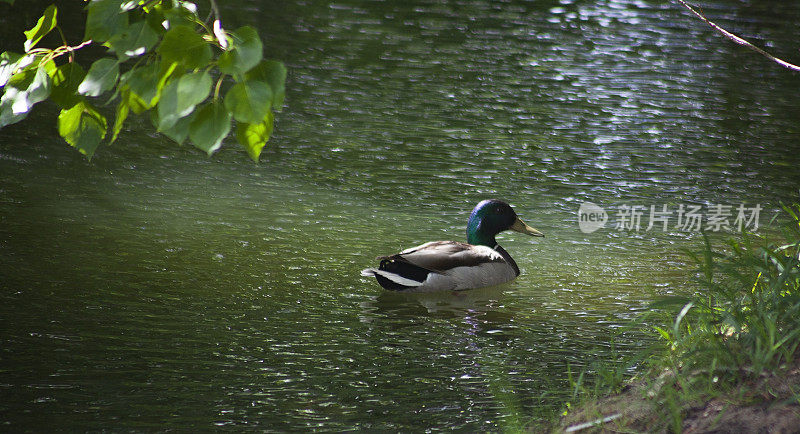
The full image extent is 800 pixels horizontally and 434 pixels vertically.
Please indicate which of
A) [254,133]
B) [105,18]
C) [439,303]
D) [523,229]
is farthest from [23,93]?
[523,229]

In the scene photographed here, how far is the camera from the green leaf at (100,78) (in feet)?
10.0

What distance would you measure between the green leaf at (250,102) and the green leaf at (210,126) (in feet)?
0.14

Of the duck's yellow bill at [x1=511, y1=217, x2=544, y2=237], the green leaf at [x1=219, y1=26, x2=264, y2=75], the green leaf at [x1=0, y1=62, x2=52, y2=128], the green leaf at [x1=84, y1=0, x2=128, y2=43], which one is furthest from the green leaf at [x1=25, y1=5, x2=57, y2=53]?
the duck's yellow bill at [x1=511, y1=217, x2=544, y2=237]

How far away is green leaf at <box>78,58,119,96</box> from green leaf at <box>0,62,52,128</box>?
176 millimetres

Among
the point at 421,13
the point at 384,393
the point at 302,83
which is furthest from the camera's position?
the point at 421,13

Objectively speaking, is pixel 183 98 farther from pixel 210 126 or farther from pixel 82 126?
pixel 82 126

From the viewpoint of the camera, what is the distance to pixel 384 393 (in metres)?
6.04

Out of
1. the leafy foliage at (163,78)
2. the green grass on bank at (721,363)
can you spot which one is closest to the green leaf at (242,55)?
the leafy foliage at (163,78)

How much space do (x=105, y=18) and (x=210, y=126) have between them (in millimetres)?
523

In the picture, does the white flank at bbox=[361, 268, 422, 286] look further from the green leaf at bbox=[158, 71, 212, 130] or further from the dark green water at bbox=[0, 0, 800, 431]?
the green leaf at bbox=[158, 71, 212, 130]

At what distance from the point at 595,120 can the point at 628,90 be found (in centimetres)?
177

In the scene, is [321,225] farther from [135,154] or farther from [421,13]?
[421,13]

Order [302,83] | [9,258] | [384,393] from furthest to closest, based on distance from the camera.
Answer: [302,83] → [9,258] → [384,393]

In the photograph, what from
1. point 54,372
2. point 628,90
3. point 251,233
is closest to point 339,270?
point 251,233
